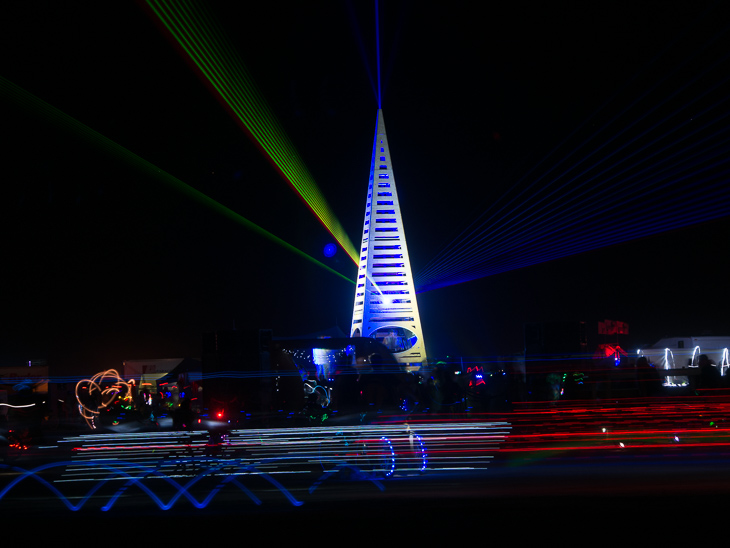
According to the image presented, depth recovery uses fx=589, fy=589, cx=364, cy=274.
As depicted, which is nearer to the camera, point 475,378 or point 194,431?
point 194,431

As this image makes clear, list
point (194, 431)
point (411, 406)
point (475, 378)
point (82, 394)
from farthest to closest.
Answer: point (82, 394), point (475, 378), point (411, 406), point (194, 431)

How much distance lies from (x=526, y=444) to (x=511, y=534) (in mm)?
5090

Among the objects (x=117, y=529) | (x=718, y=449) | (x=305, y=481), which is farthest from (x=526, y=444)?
(x=117, y=529)

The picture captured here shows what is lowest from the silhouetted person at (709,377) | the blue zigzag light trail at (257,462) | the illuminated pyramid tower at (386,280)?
the blue zigzag light trail at (257,462)

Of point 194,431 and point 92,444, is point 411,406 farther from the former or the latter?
point 92,444

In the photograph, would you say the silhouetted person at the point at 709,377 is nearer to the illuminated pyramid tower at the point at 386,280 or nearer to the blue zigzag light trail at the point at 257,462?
the blue zigzag light trail at the point at 257,462

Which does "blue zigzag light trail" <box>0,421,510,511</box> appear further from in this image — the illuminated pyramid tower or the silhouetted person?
the illuminated pyramid tower

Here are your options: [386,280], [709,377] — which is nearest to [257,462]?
[709,377]

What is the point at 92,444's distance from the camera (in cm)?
1174

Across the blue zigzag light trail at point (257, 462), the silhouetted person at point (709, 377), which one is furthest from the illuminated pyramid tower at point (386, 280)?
the silhouetted person at point (709, 377)

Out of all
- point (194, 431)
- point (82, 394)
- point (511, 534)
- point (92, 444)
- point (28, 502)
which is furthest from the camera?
point (82, 394)

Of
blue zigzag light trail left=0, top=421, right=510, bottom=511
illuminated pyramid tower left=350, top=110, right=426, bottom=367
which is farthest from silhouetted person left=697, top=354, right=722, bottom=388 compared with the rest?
illuminated pyramid tower left=350, top=110, right=426, bottom=367

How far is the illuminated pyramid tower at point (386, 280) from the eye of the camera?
53469mm

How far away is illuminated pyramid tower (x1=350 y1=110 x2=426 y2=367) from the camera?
53.5 meters
